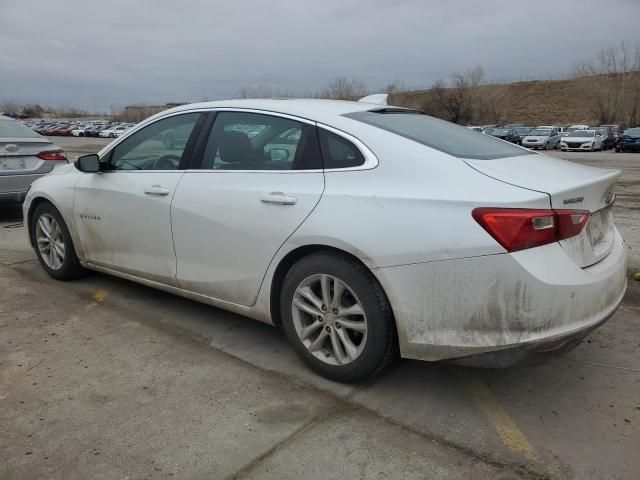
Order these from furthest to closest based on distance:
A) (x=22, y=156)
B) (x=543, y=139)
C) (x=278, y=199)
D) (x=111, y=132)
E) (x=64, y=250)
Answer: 1. (x=111, y=132)
2. (x=543, y=139)
3. (x=22, y=156)
4. (x=64, y=250)
5. (x=278, y=199)

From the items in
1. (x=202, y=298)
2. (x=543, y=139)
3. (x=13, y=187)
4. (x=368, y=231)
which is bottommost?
(x=543, y=139)

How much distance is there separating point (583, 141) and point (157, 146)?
33676mm

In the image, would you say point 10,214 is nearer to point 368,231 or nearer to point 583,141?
point 368,231

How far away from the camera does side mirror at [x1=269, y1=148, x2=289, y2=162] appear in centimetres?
323

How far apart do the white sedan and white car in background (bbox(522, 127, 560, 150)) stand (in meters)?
35.3

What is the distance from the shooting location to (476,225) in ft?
8.04

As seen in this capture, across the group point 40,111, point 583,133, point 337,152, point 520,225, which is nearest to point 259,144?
point 337,152

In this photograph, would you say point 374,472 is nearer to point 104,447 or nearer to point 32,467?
point 104,447

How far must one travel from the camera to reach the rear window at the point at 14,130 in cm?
771

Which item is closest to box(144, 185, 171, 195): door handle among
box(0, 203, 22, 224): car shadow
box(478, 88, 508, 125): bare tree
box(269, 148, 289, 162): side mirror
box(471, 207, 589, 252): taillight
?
box(269, 148, 289, 162): side mirror

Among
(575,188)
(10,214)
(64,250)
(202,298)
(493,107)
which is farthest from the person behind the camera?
(493,107)

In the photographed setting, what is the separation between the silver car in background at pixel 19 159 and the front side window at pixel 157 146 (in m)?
4.13

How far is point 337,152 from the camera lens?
302cm

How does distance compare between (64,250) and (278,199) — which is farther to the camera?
(64,250)
